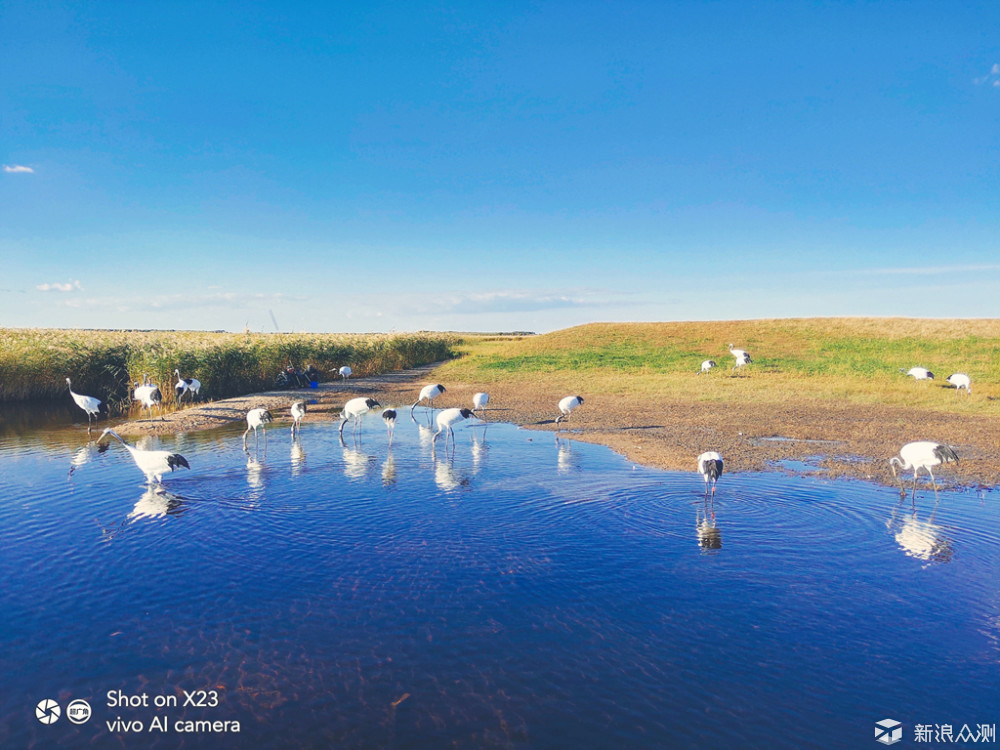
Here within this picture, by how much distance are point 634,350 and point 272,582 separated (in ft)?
170

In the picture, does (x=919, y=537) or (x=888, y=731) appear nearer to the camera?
(x=888, y=731)

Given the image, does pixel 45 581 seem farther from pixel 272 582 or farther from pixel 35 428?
pixel 35 428

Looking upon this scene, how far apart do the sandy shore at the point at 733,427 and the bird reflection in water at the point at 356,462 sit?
686 centimetres

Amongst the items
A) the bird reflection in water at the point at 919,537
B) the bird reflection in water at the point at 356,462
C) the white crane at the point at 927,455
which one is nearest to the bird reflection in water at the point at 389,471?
the bird reflection in water at the point at 356,462

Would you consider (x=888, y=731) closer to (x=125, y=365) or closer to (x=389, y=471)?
(x=389, y=471)

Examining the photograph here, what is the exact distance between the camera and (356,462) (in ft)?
52.6

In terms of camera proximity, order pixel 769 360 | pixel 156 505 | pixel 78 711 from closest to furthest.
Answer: pixel 78 711 < pixel 156 505 < pixel 769 360

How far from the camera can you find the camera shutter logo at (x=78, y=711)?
5.71 meters

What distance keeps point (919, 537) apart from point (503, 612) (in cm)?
791

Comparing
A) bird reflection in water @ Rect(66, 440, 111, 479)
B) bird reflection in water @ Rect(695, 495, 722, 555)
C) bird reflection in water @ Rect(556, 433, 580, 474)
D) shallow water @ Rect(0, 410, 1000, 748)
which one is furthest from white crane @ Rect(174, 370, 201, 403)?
bird reflection in water @ Rect(695, 495, 722, 555)

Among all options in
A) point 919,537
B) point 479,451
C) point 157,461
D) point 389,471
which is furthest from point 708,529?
point 157,461

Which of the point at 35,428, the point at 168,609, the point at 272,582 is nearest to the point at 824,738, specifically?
the point at 272,582

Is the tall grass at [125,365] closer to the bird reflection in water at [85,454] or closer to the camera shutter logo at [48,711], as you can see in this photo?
the bird reflection in water at [85,454]

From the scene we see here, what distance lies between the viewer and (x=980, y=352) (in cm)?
4697
